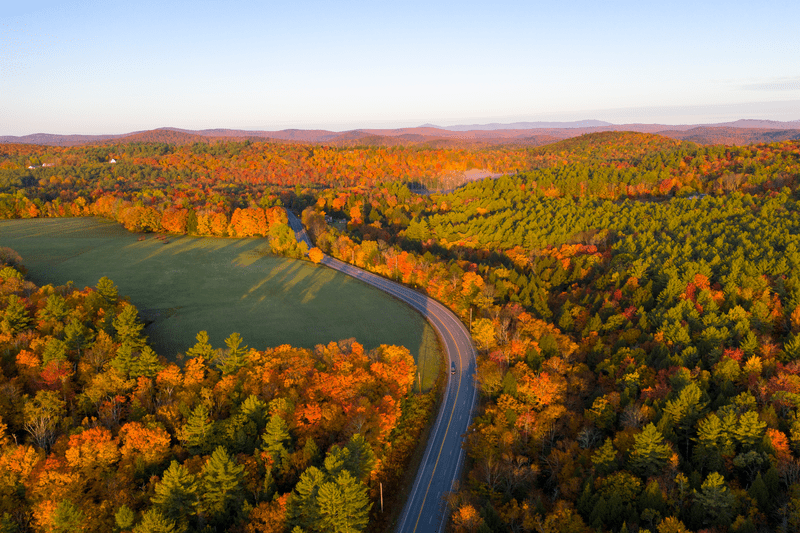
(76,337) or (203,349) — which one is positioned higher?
(76,337)

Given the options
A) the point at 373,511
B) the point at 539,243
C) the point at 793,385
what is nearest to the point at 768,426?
the point at 793,385

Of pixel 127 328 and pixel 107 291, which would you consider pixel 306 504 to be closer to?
pixel 127 328

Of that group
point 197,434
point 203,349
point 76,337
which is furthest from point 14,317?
point 197,434

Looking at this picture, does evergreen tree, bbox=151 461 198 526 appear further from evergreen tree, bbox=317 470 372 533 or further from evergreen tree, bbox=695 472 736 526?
evergreen tree, bbox=695 472 736 526

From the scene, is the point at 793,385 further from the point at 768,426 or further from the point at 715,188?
the point at 715,188

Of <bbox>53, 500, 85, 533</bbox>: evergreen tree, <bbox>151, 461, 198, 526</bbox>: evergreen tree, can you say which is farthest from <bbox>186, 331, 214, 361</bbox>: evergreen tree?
<bbox>53, 500, 85, 533</bbox>: evergreen tree

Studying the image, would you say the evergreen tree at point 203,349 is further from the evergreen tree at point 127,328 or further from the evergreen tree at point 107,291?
the evergreen tree at point 107,291
